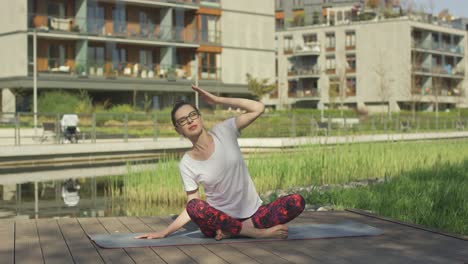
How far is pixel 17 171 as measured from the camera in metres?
18.5

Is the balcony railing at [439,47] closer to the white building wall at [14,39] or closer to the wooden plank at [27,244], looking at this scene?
the white building wall at [14,39]

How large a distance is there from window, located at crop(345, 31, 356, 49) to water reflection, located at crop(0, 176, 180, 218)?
5096cm

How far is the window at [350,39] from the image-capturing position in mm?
63709

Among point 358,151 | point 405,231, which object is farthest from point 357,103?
point 405,231

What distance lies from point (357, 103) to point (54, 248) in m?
59.4

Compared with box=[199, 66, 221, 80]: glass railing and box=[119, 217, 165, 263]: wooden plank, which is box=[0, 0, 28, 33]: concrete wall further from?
box=[119, 217, 165, 263]: wooden plank

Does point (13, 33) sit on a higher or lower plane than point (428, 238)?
higher

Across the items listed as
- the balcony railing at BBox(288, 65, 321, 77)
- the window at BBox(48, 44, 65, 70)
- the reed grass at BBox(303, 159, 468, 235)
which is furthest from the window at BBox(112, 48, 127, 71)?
the reed grass at BBox(303, 159, 468, 235)

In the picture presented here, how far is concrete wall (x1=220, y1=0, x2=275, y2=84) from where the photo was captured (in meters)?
45.4

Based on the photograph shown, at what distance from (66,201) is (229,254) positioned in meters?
7.81

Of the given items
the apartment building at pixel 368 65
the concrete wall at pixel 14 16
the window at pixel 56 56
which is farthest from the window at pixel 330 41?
the concrete wall at pixel 14 16

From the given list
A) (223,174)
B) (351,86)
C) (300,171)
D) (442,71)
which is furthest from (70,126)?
(442,71)

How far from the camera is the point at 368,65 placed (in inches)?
2468

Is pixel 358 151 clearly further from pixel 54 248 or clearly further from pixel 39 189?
pixel 54 248
